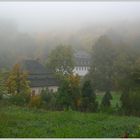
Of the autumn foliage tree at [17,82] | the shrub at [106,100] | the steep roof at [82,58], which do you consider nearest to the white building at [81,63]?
the steep roof at [82,58]

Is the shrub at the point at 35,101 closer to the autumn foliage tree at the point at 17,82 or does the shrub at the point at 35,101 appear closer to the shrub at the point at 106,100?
the autumn foliage tree at the point at 17,82

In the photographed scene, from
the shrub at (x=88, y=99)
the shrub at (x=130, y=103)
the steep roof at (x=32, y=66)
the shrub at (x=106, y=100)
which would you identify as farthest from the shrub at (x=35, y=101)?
the shrub at (x=130, y=103)

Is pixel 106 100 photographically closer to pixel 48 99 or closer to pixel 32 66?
pixel 48 99

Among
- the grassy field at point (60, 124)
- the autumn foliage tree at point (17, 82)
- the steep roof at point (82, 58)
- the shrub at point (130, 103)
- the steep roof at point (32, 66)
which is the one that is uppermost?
the steep roof at point (82, 58)

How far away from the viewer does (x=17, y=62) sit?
2475 mm

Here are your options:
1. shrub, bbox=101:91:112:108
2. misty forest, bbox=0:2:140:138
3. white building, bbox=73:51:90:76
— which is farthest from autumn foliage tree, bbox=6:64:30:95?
shrub, bbox=101:91:112:108

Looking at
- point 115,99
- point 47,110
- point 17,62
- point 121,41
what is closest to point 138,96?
point 115,99

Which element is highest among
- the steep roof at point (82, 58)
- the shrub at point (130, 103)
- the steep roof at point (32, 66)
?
the steep roof at point (82, 58)

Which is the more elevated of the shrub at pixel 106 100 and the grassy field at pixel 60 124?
the shrub at pixel 106 100

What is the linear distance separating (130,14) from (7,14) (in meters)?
0.72

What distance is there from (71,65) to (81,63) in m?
0.06

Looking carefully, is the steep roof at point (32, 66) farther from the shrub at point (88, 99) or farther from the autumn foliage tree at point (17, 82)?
the shrub at point (88, 99)

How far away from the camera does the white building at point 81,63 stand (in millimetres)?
2469

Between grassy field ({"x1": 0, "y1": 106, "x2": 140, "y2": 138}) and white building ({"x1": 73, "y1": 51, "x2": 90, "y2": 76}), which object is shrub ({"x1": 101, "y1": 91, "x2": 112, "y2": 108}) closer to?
grassy field ({"x1": 0, "y1": 106, "x2": 140, "y2": 138})
